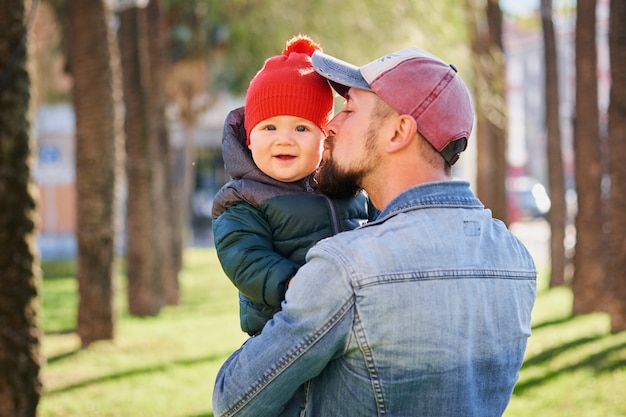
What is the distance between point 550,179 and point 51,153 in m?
26.8

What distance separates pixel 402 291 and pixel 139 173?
11078 mm

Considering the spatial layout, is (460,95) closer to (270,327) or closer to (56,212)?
(270,327)

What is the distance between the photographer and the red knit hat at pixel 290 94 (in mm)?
2934

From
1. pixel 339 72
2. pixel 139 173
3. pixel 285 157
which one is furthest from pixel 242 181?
pixel 139 173

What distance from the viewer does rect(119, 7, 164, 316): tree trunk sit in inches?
504

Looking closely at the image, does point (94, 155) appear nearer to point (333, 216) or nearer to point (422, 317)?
point (333, 216)

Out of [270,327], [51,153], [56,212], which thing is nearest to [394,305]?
[270,327]

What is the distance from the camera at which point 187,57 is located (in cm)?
2631

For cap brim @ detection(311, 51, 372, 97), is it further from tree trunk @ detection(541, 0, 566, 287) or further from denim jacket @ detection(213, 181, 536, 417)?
tree trunk @ detection(541, 0, 566, 287)

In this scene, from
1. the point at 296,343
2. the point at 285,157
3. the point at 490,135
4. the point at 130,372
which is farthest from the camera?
the point at 490,135

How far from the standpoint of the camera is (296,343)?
234cm

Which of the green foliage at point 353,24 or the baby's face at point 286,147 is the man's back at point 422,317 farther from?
the green foliage at point 353,24

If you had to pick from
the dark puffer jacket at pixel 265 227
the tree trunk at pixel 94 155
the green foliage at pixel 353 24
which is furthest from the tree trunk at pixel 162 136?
the dark puffer jacket at pixel 265 227

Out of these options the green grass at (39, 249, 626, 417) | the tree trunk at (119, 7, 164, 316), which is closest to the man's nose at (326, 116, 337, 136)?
the green grass at (39, 249, 626, 417)
